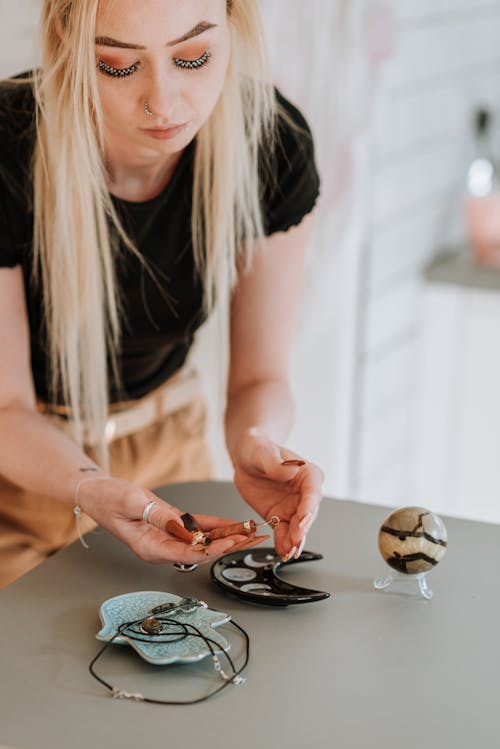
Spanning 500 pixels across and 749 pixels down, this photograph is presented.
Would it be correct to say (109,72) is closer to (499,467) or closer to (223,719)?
(223,719)

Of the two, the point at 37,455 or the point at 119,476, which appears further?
the point at 119,476

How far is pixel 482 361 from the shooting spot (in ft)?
7.30

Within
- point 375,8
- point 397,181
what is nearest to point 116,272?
point 375,8

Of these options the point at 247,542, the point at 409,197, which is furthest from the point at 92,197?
the point at 409,197

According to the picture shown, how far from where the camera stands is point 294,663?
0.85 meters

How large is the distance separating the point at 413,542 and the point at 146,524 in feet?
0.81

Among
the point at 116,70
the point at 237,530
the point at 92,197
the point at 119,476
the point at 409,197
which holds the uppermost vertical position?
the point at 116,70

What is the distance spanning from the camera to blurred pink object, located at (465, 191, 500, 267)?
2.22 metres

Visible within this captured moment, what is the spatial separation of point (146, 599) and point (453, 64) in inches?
67.9

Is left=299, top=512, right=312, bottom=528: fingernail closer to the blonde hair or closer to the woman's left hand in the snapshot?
the woman's left hand

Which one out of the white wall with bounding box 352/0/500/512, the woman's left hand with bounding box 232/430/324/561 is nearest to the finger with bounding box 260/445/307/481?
the woman's left hand with bounding box 232/430/324/561

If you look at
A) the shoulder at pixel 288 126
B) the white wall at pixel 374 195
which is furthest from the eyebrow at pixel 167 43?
the white wall at pixel 374 195

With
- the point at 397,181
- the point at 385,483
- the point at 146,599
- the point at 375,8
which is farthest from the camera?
the point at 385,483

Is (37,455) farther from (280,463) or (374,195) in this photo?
(374,195)
